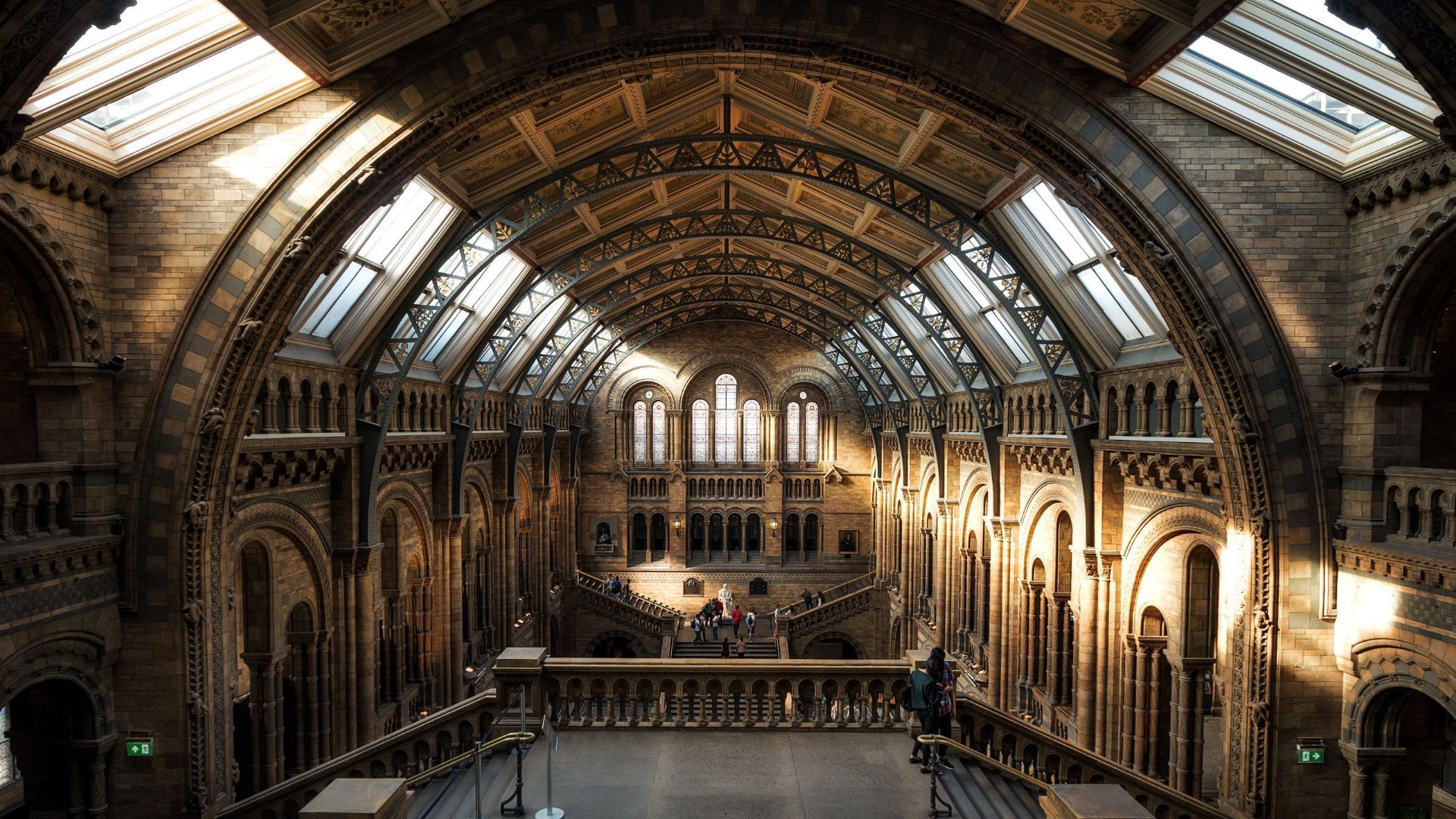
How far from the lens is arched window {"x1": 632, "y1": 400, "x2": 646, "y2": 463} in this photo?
42.2m

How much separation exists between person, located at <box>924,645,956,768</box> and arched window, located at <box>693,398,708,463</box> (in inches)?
1230

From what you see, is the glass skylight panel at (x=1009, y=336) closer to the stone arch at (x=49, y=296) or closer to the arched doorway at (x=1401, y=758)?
the arched doorway at (x=1401, y=758)

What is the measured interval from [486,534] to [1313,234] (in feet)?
71.6

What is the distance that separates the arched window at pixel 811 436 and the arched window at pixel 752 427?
81.7 inches

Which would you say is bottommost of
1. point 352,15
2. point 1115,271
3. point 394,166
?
point 1115,271

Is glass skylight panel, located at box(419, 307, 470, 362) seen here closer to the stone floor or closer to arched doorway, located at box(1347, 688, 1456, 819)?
the stone floor

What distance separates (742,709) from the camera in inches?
479

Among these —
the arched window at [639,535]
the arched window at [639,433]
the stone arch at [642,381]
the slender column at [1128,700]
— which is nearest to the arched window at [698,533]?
the arched window at [639,535]

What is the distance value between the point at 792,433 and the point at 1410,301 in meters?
33.0

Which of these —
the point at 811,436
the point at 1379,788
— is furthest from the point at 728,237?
the point at 811,436

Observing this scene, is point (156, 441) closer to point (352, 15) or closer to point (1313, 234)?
point (352, 15)

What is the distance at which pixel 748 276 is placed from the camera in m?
28.0

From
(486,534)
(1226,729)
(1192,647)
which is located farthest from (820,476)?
(1226,729)

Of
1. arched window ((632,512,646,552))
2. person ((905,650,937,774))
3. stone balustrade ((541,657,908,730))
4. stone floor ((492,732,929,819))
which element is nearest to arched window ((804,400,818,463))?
arched window ((632,512,646,552))
